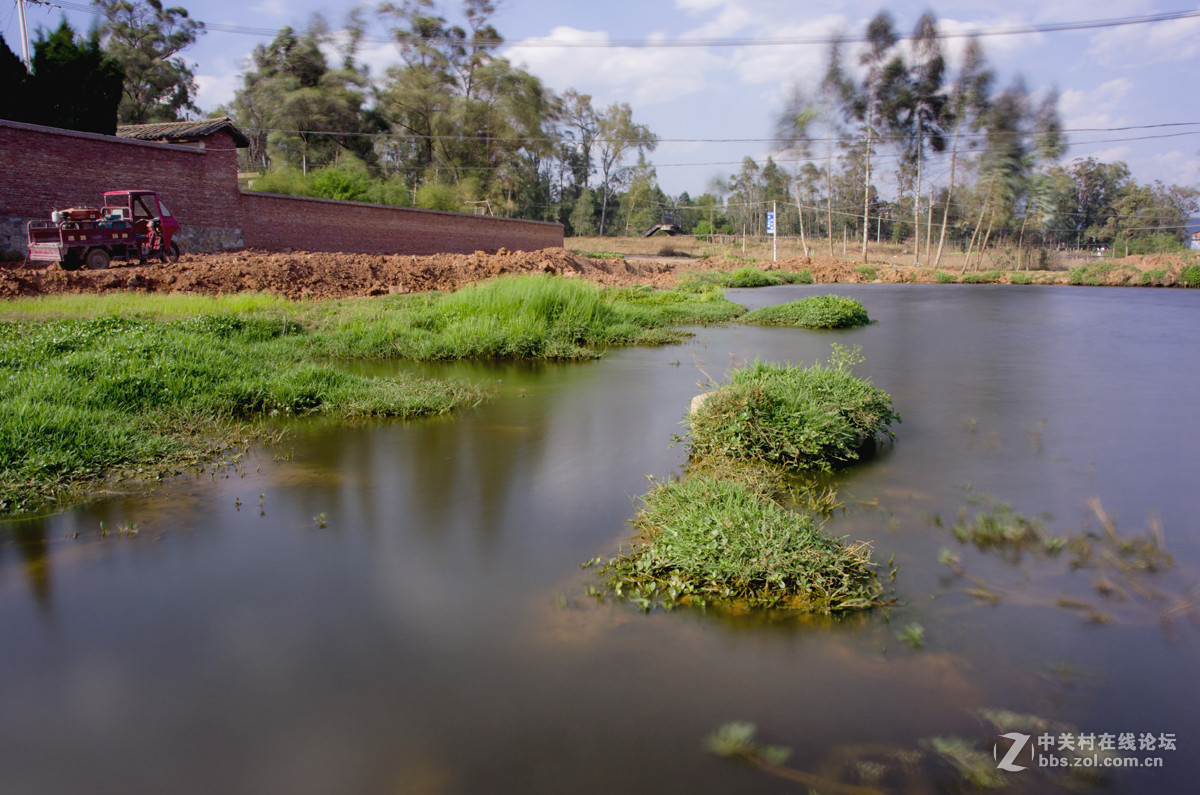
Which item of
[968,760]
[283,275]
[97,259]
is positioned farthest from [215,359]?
[97,259]

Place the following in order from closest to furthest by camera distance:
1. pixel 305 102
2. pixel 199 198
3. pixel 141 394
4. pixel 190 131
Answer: pixel 141 394, pixel 199 198, pixel 190 131, pixel 305 102

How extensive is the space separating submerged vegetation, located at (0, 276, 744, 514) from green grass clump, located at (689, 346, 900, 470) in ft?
9.17

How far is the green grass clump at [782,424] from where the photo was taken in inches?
203

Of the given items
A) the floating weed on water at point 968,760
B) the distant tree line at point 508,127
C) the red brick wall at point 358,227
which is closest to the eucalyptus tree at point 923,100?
the distant tree line at point 508,127

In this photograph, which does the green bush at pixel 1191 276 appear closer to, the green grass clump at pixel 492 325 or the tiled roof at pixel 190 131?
the green grass clump at pixel 492 325

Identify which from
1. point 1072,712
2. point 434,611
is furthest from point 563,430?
point 1072,712

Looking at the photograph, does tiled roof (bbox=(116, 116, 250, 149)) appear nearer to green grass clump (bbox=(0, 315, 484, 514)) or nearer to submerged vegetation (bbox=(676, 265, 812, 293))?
submerged vegetation (bbox=(676, 265, 812, 293))

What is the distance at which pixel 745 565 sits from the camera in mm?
3500

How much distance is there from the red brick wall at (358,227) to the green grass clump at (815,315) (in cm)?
1285

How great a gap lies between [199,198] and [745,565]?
18925 millimetres

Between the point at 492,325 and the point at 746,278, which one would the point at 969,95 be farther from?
the point at 492,325

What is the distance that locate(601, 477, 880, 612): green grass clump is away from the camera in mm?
3441

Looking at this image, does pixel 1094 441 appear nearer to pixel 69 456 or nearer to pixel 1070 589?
pixel 1070 589

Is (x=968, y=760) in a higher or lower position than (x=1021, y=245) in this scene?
lower
